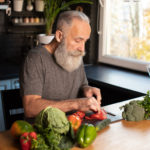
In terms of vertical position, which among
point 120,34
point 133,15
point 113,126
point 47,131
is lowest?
point 113,126

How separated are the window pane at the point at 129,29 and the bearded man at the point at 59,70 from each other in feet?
3.80

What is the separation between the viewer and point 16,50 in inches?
142

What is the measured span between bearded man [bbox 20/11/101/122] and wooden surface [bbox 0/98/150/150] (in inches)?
8.1

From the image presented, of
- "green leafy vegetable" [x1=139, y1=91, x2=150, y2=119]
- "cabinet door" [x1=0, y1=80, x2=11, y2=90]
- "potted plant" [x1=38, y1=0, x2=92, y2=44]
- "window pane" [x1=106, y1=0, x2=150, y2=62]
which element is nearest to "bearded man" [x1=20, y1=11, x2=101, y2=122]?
"green leafy vegetable" [x1=139, y1=91, x2=150, y2=119]

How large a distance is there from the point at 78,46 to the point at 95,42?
161cm

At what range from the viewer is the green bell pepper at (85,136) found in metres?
1.20

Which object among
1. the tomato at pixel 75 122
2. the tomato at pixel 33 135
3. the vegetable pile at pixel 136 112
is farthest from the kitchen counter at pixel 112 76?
the tomato at pixel 33 135

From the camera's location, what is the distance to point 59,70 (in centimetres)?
195

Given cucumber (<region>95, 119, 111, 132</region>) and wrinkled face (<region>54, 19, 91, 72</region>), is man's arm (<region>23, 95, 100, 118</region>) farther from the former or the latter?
wrinkled face (<region>54, 19, 91, 72</region>)

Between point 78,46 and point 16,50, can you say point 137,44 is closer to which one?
point 78,46

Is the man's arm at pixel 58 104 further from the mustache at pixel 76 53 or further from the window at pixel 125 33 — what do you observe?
the window at pixel 125 33

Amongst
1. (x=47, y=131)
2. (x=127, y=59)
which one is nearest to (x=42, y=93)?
(x=47, y=131)

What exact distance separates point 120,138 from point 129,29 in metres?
1.94

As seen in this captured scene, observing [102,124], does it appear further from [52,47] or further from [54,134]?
[52,47]
